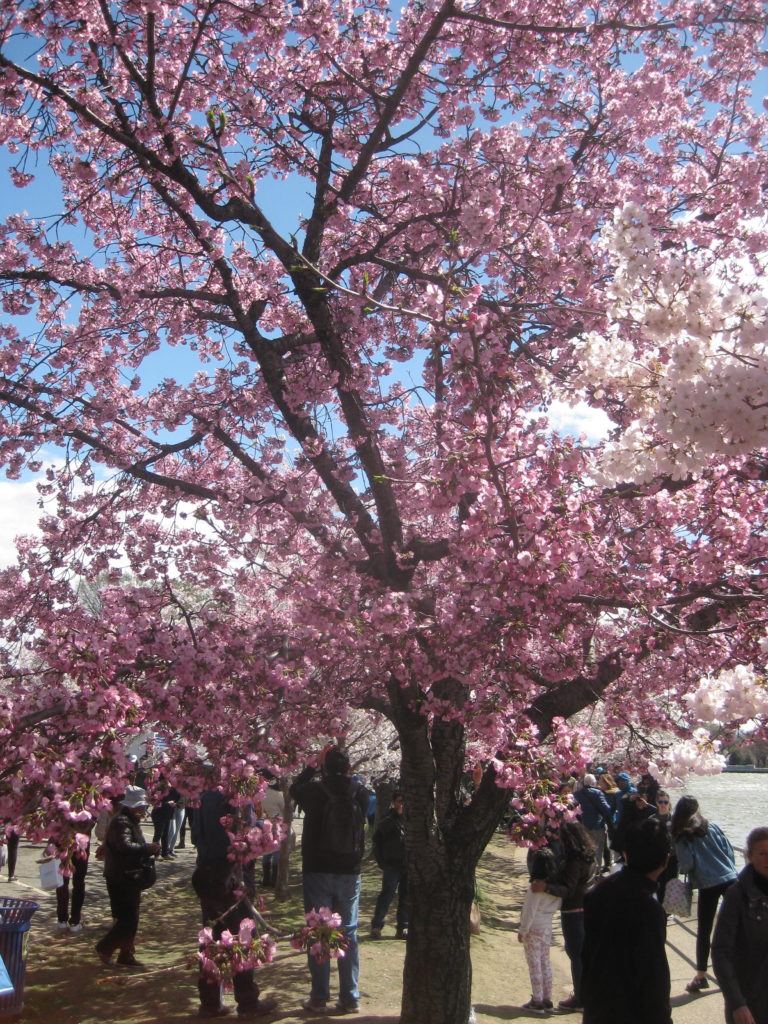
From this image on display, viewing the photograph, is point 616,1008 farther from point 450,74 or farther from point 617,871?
point 450,74

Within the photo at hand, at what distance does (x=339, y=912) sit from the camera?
21.6 feet

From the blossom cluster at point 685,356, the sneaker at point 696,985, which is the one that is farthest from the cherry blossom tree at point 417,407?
the sneaker at point 696,985

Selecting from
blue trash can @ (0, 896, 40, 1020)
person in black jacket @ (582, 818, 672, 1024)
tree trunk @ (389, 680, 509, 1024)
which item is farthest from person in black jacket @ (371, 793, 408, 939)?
person in black jacket @ (582, 818, 672, 1024)

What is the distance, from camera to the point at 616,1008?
3.69 meters

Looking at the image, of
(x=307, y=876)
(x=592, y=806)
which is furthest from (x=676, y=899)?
(x=307, y=876)

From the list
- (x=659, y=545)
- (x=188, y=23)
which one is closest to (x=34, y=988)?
(x=659, y=545)

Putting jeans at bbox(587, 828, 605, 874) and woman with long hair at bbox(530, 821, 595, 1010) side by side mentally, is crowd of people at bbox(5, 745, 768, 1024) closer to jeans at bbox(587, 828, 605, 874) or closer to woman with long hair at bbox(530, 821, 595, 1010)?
woman with long hair at bbox(530, 821, 595, 1010)

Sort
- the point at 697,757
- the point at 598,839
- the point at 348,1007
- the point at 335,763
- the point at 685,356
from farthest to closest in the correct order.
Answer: the point at 598,839 → the point at 335,763 → the point at 348,1007 → the point at 697,757 → the point at 685,356

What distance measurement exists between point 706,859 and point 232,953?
4.55 meters

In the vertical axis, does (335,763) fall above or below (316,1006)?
above

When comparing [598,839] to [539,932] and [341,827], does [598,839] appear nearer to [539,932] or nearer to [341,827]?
[539,932]

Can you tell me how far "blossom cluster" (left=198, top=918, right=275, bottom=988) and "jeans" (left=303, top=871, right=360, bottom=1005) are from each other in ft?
7.01

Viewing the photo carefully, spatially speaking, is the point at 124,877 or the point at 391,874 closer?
the point at 124,877

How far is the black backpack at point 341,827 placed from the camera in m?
6.52
